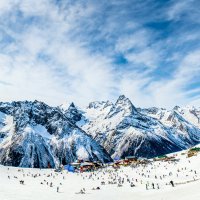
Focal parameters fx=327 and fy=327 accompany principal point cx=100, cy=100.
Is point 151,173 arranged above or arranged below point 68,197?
above

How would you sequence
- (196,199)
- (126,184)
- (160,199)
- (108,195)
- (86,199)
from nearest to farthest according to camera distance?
1. (196,199)
2. (160,199)
3. (86,199)
4. (108,195)
5. (126,184)

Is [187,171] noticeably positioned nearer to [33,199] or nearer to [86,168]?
[86,168]

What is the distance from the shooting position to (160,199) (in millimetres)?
37938

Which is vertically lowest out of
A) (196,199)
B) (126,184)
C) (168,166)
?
(196,199)

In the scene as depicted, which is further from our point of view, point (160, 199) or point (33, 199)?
point (33, 199)

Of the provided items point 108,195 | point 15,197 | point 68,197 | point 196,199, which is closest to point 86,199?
point 68,197

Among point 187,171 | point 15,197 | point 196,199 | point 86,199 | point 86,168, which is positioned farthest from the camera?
point 86,168

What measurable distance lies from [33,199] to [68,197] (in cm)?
696

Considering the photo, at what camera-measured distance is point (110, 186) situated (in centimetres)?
6475

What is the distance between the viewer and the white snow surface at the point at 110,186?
4381 cm

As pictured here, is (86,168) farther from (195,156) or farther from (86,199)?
(86,199)

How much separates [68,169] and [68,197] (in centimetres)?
5096

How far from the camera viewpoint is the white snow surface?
144ft

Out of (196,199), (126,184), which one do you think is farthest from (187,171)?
(196,199)
